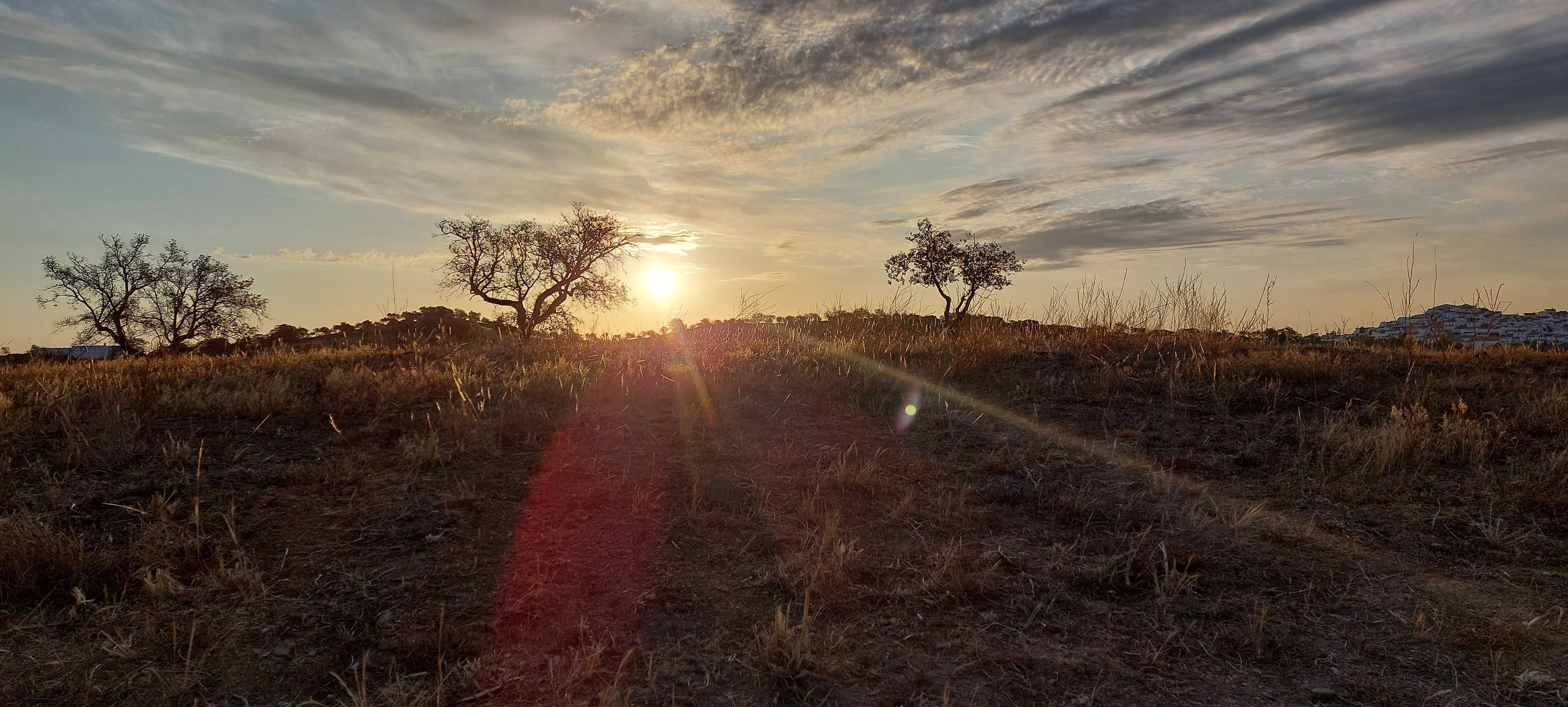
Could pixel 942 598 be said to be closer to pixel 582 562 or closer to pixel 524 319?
pixel 582 562

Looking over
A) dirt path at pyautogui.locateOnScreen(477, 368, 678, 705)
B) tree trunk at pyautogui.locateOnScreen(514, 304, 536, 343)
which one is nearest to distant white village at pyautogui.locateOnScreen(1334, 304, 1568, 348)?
dirt path at pyautogui.locateOnScreen(477, 368, 678, 705)

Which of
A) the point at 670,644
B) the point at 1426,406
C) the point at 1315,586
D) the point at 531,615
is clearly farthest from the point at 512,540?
Result: the point at 1426,406

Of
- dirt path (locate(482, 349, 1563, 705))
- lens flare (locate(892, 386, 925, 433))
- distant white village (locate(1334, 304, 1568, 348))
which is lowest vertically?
dirt path (locate(482, 349, 1563, 705))

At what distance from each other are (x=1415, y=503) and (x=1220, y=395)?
90.9 inches

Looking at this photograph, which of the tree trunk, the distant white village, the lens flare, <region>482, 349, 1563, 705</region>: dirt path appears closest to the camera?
<region>482, 349, 1563, 705</region>: dirt path

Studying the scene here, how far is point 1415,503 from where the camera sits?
5.70 metres

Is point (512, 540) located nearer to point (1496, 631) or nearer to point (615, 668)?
point (615, 668)

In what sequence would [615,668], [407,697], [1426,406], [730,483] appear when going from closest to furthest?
[407,697] → [615,668] → [730,483] → [1426,406]

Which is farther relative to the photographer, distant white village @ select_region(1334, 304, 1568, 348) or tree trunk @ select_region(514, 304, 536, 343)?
tree trunk @ select_region(514, 304, 536, 343)

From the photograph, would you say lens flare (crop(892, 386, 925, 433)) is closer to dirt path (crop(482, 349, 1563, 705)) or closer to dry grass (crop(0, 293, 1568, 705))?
dry grass (crop(0, 293, 1568, 705))

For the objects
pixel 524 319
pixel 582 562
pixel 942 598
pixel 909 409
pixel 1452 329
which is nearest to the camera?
→ pixel 942 598

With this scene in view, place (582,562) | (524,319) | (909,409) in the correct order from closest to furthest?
(582,562), (909,409), (524,319)

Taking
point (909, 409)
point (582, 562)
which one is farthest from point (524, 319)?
point (582, 562)

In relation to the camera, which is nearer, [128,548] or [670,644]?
[670,644]
